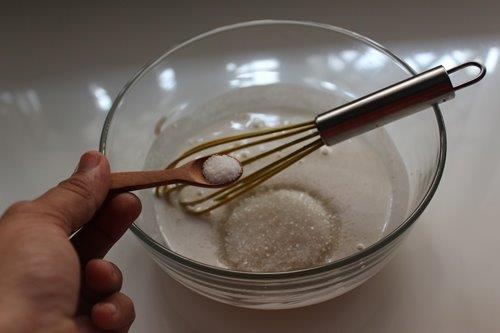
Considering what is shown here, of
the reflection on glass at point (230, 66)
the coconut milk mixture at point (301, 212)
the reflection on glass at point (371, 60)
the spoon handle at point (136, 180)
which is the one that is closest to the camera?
the spoon handle at point (136, 180)

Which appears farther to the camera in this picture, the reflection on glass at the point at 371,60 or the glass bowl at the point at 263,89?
the reflection on glass at the point at 371,60

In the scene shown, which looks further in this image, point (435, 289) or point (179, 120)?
point (179, 120)

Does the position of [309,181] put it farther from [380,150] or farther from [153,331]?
[153,331]

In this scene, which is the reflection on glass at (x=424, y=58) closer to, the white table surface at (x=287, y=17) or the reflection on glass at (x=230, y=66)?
the white table surface at (x=287, y=17)

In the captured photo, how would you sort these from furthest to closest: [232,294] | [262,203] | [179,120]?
1. [179,120]
2. [262,203]
3. [232,294]

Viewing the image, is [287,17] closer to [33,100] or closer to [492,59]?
[492,59]

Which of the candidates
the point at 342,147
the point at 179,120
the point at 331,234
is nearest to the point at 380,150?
the point at 342,147

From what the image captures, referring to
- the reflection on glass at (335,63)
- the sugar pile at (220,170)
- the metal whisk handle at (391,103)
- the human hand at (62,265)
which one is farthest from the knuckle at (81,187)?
the reflection on glass at (335,63)
